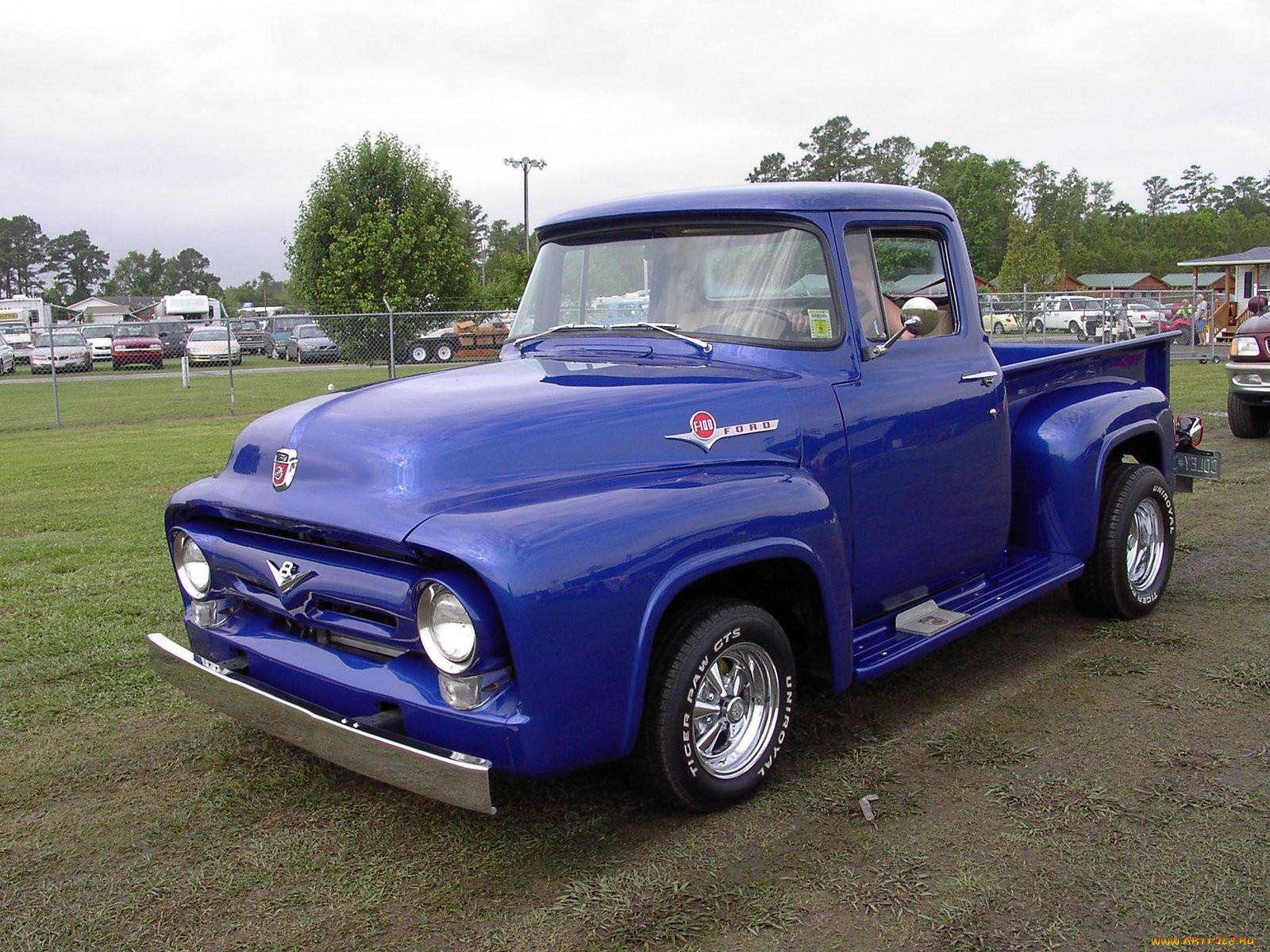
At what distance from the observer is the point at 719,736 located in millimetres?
3609

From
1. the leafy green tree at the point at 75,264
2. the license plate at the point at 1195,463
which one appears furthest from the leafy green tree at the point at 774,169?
the leafy green tree at the point at 75,264

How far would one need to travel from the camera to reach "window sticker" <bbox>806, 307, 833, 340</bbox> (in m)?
4.11

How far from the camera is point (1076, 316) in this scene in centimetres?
3159

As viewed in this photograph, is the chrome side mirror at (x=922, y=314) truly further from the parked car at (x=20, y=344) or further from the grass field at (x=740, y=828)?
the parked car at (x=20, y=344)

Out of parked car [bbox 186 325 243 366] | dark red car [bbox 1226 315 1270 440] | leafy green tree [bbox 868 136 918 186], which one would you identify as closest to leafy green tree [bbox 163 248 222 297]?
leafy green tree [bbox 868 136 918 186]

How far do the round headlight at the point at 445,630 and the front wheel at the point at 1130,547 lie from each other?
11.8 ft

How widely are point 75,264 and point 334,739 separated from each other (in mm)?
148556

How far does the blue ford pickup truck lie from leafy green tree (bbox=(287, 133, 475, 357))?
29.2 meters

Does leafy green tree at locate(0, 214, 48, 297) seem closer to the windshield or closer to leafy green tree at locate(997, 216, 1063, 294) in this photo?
leafy green tree at locate(997, 216, 1063, 294)

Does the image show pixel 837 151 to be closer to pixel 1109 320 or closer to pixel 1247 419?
pixel 1109 320

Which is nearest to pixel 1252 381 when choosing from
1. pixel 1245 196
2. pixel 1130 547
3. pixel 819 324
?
pixel 1130 547

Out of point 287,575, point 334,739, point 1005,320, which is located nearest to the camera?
point 334,739

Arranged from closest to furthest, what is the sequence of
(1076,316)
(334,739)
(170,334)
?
1. (334,739)
2. (1076,316)
3. (170,334)

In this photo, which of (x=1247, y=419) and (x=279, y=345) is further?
(x=279, y=345)
